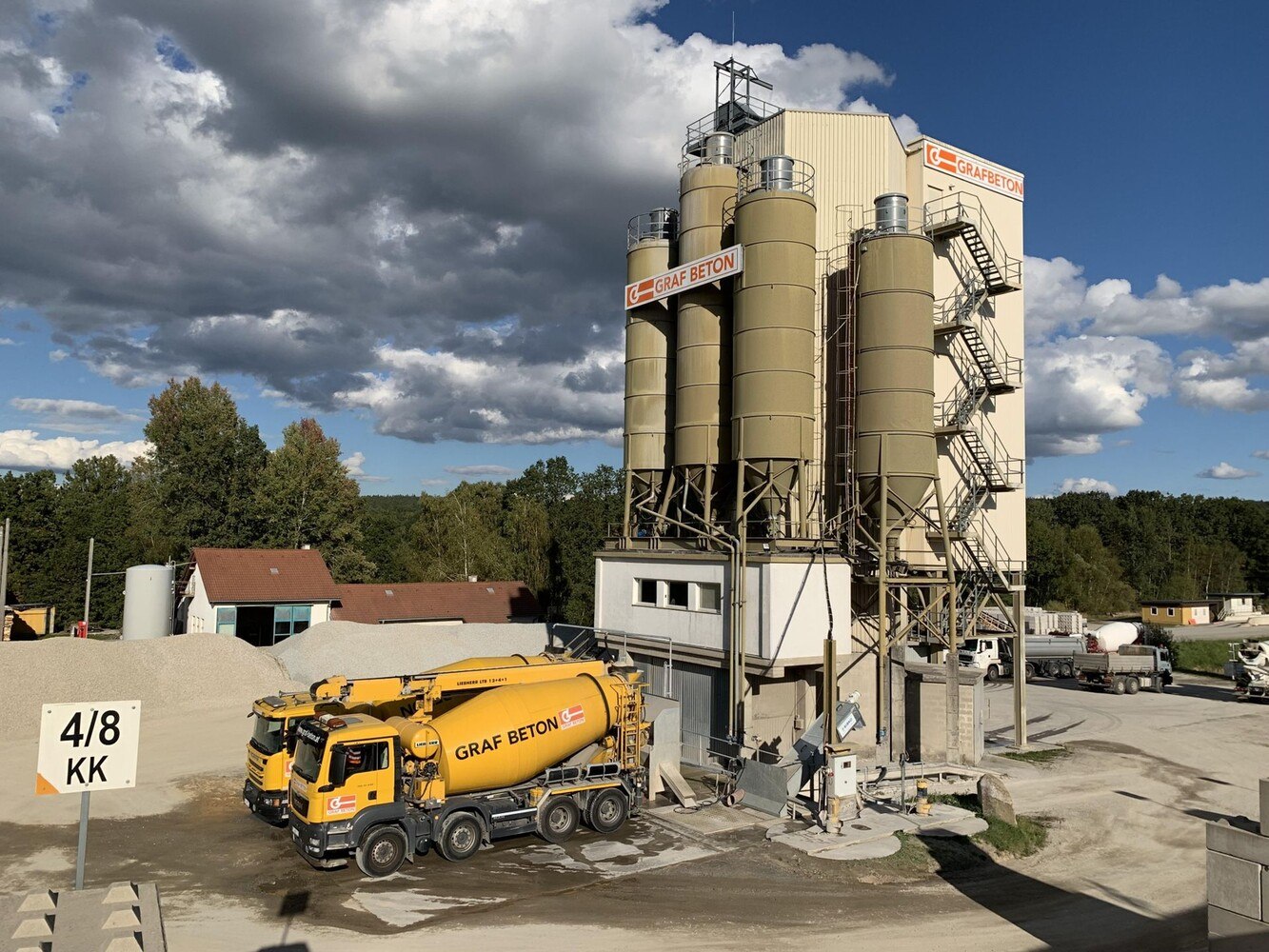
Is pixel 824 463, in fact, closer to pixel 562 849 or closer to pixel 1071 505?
pixel 562 849

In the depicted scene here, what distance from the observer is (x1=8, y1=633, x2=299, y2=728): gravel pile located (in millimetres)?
32906

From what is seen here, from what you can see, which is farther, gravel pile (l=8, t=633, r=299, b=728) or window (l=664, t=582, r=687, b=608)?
gravel pile (l=8, t=633, r=299, b=728)

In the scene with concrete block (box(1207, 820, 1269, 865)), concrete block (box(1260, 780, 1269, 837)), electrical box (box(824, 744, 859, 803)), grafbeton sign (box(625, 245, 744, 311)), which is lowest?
electrical box (box(824, 744, 859, 803))

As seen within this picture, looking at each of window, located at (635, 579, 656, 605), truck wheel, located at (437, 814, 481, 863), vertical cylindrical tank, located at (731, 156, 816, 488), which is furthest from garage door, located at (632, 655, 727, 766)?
truck wheel, located at (437, 814, 481, 863)

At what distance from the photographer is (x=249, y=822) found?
21016 mm

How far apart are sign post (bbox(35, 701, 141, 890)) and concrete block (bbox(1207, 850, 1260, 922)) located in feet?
44.6

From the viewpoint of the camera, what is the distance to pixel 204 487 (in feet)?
230

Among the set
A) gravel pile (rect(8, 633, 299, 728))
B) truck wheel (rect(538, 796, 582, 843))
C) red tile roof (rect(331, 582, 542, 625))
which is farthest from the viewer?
red tile roof (rect(331, 582, 542, 625))

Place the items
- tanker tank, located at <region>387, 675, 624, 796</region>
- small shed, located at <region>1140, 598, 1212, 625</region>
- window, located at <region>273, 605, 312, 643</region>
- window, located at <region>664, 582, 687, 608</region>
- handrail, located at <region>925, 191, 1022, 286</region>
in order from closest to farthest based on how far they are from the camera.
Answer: tanker tank, located at <region>387, 675, 624, 796</region> < window, located at <region>664, 582, 687, 608</region> < handrail, located at <region>925, 191, 1022, 286</region> < window, located at <region>273, 605, 312, 643</region> < small shed, located at <region>1140, 598, 1212, 625</region>

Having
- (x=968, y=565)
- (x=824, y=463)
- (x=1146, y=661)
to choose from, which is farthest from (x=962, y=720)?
(x=1146, y=661)

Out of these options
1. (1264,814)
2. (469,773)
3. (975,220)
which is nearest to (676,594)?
(469,773)

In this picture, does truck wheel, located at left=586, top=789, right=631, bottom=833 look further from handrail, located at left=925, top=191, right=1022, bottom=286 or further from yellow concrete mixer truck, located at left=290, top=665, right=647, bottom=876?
handrail, located at left=925, top=191, right=1022, bottom=286

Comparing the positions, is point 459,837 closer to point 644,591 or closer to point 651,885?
point 651,885

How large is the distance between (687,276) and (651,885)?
68.5 feet
